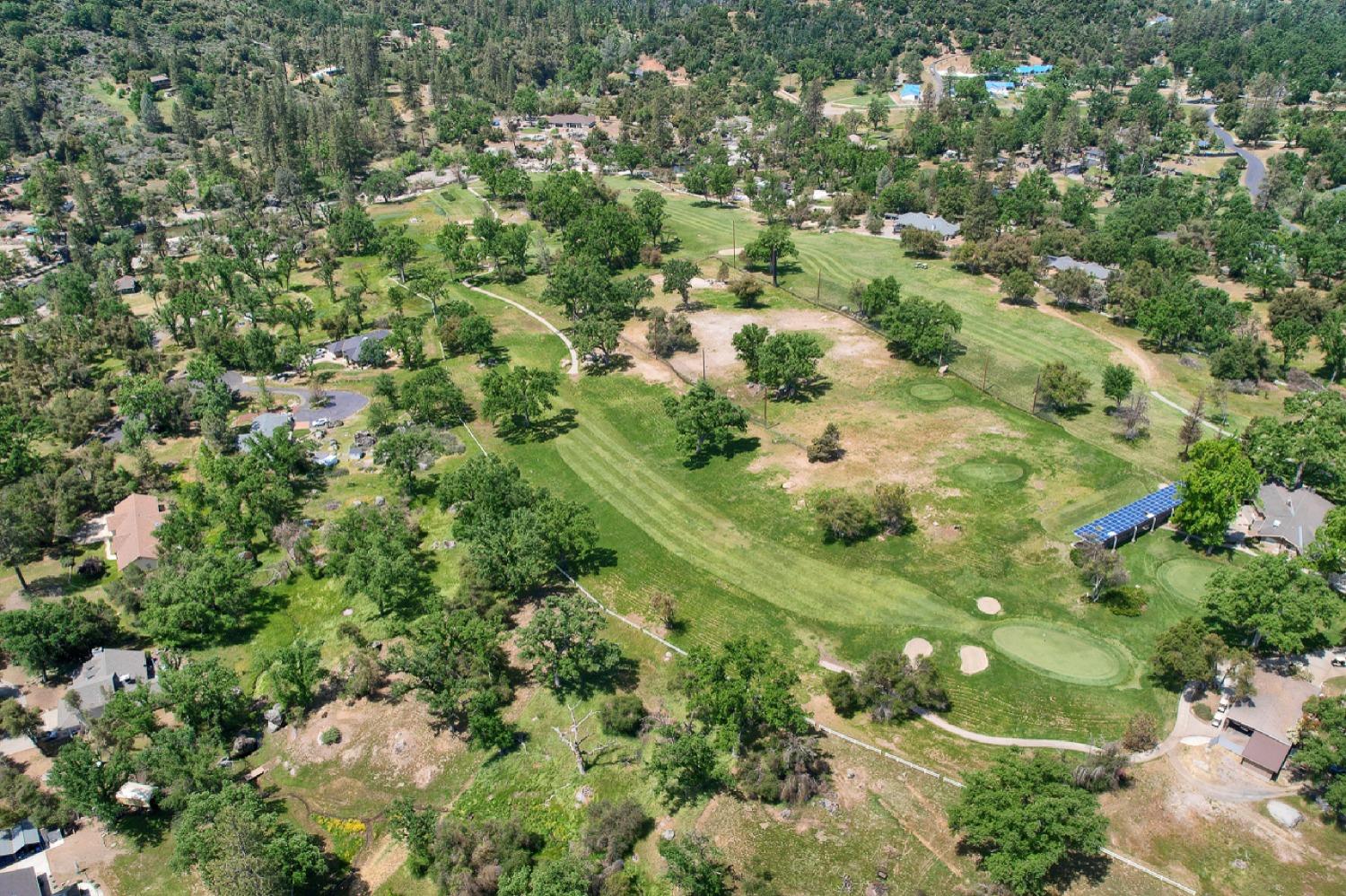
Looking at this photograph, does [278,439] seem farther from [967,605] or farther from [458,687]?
[967,605]

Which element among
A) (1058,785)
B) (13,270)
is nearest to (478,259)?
(13,270)

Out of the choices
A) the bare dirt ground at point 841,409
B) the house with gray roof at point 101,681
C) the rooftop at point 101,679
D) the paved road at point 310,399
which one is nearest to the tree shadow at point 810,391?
the bare dirt ground at point 841,409

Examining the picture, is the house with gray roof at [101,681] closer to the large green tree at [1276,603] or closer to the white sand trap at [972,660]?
the white sand trap at [972,660]

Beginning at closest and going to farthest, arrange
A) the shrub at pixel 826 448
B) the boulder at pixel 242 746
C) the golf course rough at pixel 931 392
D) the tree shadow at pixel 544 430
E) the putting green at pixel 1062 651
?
the boulder at pixel 242 746 < the putting green at pixel 1062 651 < the shrub at pixel 826 448 < the tree shadow at pixel 544 430 < the golf course rough at pixel 931 392

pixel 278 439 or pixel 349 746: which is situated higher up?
pixel 278 439

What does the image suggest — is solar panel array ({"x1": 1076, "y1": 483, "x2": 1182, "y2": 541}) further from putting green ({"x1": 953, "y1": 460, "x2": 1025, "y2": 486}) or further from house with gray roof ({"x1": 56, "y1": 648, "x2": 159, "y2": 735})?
house with gray roof ({"x1": 56, "y1": 648, "x2": 159, "y2": 735})

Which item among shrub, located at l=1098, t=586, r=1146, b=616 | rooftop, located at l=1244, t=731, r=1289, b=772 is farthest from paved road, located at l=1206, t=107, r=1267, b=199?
rooftop, located at l=1244, t=731, r=1289, b=772

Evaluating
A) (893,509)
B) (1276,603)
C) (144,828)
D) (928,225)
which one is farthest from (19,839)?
(928,225)
